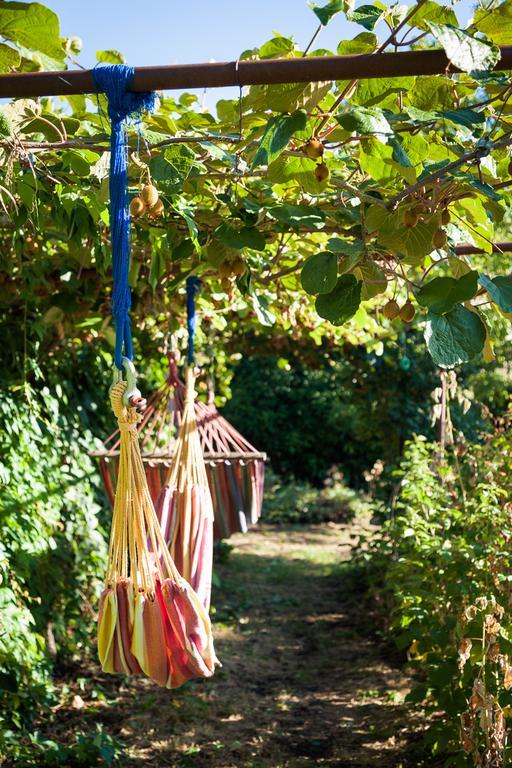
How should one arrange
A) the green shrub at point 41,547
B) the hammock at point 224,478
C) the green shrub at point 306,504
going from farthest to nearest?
the green shrub at point 306,504, the green shrub at point 41,547, the hammock at point 224,478

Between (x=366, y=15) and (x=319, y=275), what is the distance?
409 mm

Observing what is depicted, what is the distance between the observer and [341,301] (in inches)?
53.4

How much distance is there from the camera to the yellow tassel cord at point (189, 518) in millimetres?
1819

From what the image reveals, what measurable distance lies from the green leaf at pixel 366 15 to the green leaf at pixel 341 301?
41cm

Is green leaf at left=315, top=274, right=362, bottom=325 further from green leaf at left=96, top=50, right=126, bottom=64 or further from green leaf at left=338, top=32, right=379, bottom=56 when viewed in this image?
green leaf at left=96, top=50, right=126, bottom=64

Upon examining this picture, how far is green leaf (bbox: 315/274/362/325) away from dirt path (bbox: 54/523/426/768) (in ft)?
6.06

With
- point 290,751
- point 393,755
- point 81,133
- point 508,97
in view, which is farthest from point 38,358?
point 508,97

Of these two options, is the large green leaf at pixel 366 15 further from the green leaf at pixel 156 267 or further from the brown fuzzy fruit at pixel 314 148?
the green leaf at pixel 156 267

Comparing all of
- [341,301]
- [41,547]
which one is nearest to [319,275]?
[341,301]

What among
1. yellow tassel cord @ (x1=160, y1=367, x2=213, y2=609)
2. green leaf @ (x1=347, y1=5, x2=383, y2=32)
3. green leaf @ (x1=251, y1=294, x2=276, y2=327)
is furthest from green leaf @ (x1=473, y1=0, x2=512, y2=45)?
yellow tassel cord @ (x1=160, y1=367, x2=213, y2=609)

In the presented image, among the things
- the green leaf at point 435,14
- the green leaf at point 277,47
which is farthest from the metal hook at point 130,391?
→ the green leaf at point 435,14

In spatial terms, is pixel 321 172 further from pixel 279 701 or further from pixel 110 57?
pixel 279 701

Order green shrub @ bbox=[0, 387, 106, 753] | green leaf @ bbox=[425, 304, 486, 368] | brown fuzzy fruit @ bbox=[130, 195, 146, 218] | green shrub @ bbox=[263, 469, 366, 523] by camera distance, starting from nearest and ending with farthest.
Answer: green leaf @ bbox=[425, 304, 486, 368] < brown fuzzy fruit @ bbox=[130, 195, 146, 218] < green shrub @ bbox=[0, 387, 106, 753] < green shrub @ bbox=[263, 469, 366, 523]

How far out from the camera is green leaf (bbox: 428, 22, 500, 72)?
103 cm
